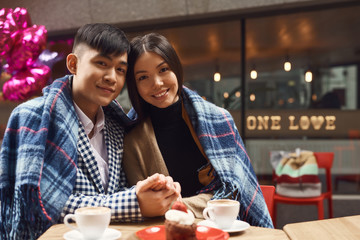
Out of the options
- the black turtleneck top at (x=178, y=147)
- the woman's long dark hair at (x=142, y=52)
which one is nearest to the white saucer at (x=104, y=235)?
the black turtleneck top at (x=178, y=147)

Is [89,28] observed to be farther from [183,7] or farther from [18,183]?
[183,7]

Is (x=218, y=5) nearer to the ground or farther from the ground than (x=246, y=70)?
farther from the ground

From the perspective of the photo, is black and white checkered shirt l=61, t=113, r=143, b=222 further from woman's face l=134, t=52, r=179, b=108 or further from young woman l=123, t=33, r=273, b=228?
woman's face l=134, t=52, r=179, b=108

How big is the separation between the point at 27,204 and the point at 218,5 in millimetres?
3666

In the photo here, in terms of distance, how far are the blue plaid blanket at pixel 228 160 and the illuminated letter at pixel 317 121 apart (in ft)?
9.92

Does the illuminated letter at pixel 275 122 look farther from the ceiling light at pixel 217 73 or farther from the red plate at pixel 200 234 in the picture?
the red plate at pixel 200 234

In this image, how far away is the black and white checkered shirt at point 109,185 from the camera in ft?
4.46

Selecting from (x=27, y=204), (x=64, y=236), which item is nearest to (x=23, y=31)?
(x=27, y=204)

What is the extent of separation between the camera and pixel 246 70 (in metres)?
4.78

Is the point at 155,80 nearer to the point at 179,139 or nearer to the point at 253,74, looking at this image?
the point at 179,139

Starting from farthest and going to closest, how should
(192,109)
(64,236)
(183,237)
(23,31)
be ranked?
(23,31), (192,109), (64,236), (183,237)

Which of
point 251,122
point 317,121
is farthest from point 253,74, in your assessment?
point 317,121

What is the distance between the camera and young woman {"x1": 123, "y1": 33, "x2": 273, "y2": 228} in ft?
5.62

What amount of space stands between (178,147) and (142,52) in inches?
20.3
